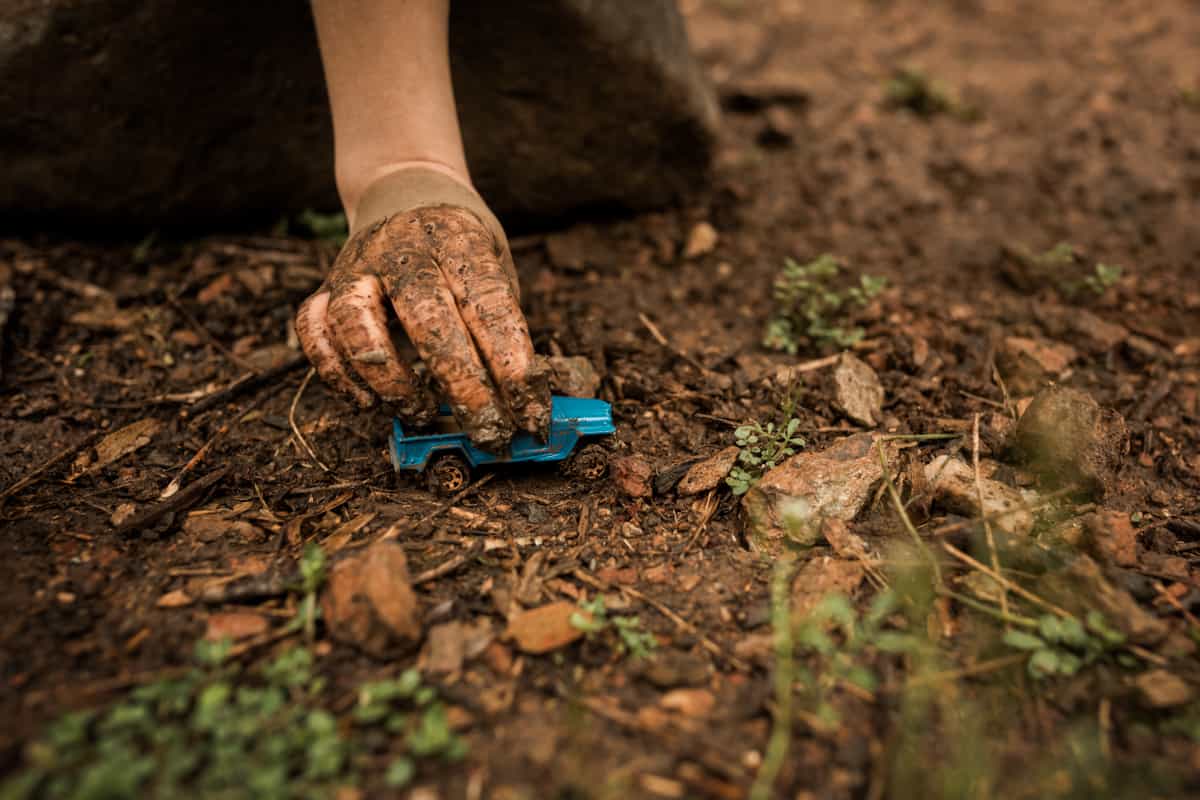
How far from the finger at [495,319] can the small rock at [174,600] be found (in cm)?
75

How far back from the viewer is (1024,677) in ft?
5.38

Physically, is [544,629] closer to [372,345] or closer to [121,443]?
[372,345]

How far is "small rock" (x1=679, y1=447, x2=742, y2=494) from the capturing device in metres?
2.06

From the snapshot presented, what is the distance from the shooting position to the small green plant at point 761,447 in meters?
2.06

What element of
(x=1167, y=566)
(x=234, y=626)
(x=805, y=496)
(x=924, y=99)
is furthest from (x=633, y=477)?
(x=924, y=99)

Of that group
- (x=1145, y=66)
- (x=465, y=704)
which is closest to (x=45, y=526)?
(x=465, y=704)

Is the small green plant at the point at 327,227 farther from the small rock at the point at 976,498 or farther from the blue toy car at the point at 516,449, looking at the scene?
the small rock at the point at 976,498

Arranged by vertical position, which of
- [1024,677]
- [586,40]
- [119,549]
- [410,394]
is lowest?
[1024,677]

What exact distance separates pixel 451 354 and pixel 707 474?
681 millimetres

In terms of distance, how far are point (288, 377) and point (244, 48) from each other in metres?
1.08

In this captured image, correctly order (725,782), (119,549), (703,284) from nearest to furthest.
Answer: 1. (725,782)
2. (119,549)
3. (703,284)

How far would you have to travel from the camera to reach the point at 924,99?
3.92 metres

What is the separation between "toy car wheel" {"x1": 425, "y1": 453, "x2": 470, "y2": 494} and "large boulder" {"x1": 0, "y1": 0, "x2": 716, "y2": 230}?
4.52 ft

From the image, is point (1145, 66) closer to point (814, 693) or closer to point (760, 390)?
point (760, 390)
